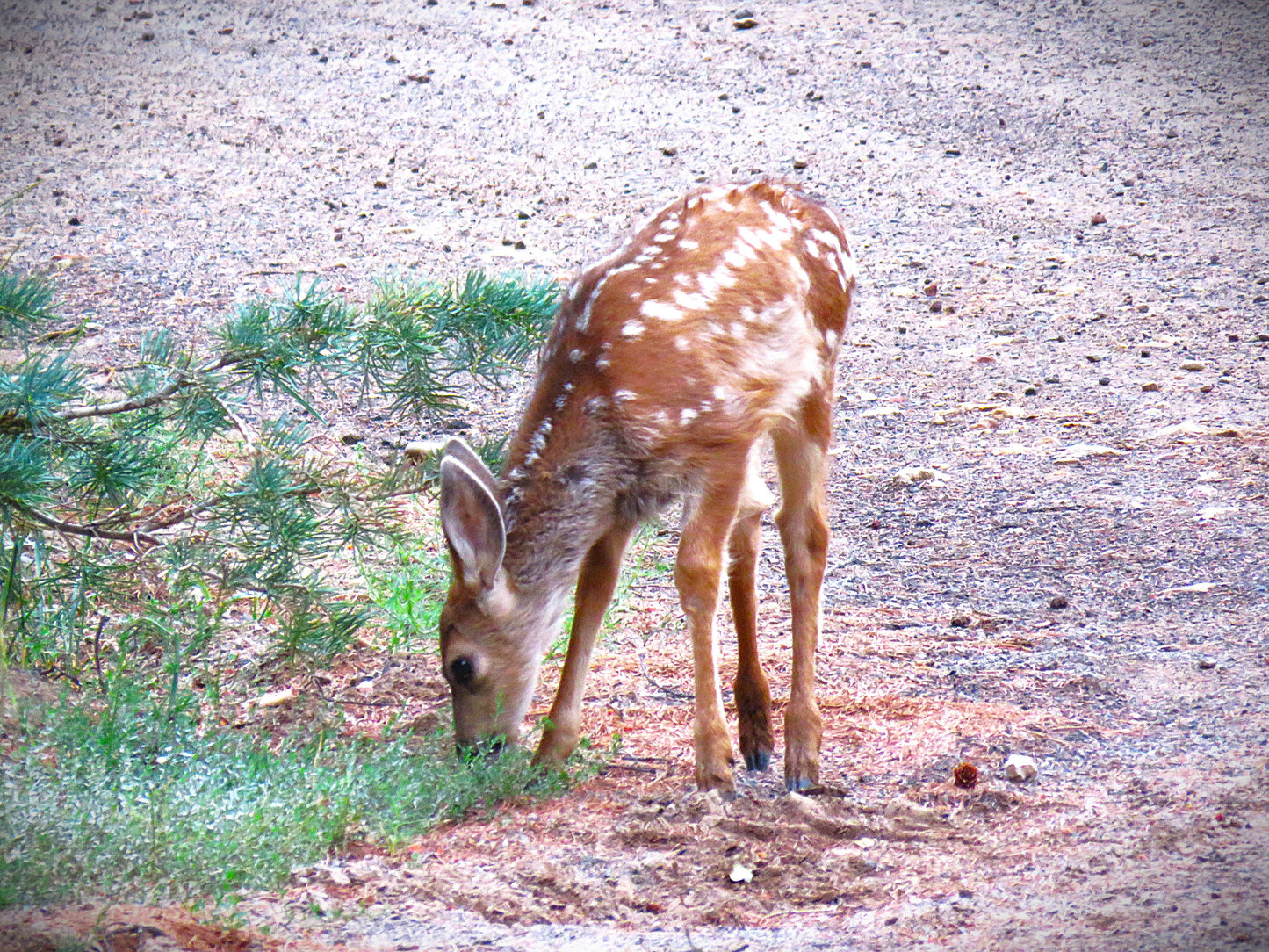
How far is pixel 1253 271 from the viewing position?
9508 mm

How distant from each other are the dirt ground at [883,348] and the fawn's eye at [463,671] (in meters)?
0.56

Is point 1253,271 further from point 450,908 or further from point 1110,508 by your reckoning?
point 450,908

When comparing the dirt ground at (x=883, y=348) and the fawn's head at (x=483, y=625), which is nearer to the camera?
the dirt ground at (x=883, y=348)

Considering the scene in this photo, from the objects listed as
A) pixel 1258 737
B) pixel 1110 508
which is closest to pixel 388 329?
pixel 1258 737

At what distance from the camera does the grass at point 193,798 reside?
348 cm

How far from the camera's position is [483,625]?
4738 millimetres

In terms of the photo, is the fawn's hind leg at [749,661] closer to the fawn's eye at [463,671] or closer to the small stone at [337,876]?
the fawn's eye at [463,671]

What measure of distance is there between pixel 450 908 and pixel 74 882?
935 mm

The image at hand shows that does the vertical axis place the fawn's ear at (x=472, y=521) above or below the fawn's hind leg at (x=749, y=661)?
above

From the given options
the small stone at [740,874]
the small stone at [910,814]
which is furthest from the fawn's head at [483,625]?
the small stone at [910,814]

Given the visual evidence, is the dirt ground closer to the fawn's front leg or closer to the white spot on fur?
the fawn's front leg

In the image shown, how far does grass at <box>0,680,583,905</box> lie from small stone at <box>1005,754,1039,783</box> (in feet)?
4.74

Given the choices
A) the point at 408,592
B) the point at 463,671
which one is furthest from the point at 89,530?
the point at 408,592

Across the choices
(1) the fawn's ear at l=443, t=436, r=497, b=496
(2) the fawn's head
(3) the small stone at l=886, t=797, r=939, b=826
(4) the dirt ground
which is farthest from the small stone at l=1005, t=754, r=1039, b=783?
(1) the fawn's ear at l=443, t=436, r=497, b=496
